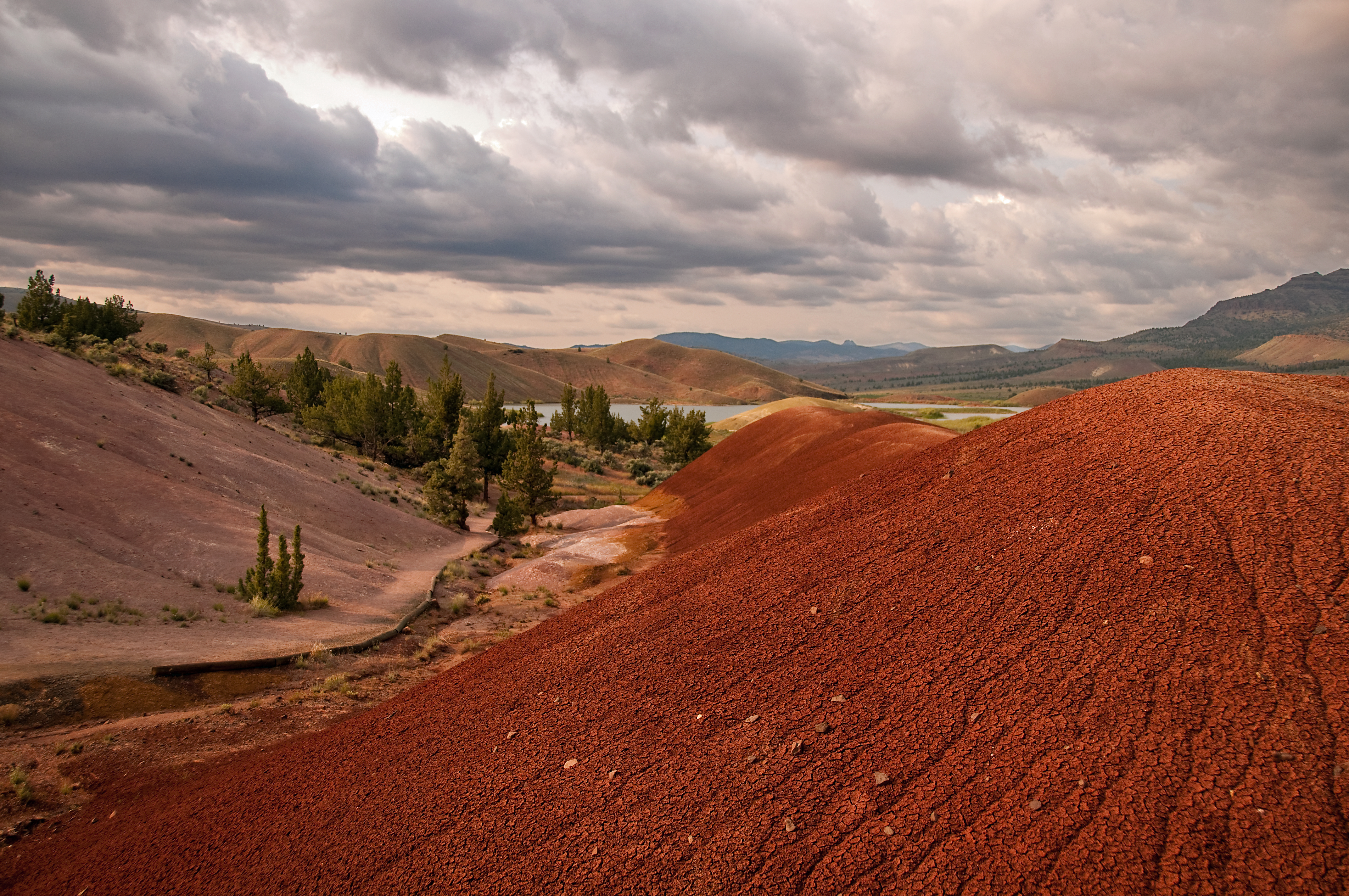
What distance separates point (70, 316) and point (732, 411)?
525 ft

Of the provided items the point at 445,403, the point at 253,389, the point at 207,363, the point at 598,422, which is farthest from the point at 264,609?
the point at 598,422

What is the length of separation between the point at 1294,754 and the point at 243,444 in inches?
1684

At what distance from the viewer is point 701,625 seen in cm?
1096

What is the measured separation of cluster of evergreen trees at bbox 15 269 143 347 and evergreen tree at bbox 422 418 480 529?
22627mm

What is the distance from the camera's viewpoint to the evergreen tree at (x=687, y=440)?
6062 cm

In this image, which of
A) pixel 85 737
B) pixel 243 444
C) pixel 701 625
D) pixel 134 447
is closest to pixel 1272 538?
pixel 701 625

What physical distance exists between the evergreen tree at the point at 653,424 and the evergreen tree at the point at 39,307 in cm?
4858

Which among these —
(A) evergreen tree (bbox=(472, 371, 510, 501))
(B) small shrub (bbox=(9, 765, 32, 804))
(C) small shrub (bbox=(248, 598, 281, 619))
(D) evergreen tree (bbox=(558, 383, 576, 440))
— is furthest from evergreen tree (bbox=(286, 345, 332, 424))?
(B) small shrub (bbox=(9, 765, 32, 804))

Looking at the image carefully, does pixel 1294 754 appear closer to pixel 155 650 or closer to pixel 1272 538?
pixel 1272 538

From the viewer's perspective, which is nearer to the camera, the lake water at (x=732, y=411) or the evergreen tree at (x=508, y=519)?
the evergreen tree at (x=508, y=519)

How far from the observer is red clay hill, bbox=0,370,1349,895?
5637mm

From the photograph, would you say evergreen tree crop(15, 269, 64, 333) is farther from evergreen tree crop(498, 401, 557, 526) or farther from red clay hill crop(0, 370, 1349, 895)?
red clay hill crop(0, 370, 1349, 895)

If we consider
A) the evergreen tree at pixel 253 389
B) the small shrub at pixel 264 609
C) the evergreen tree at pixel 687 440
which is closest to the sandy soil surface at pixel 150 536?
the small shrub at pixel 264 609

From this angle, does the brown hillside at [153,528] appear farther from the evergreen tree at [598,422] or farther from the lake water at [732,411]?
the lake water at [732,411]
